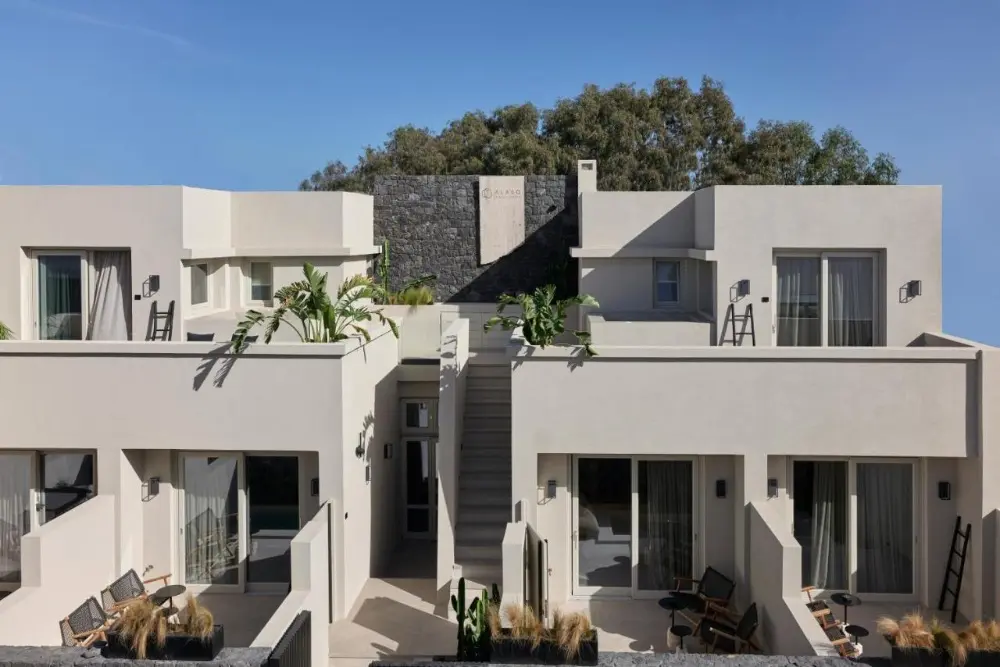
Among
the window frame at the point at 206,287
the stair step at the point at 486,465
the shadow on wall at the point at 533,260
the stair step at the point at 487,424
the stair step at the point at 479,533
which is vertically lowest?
the stair step at the point at 479,533

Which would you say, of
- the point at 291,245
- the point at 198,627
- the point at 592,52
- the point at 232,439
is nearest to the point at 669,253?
the point at 291,245

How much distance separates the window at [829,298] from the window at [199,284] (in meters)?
10.9

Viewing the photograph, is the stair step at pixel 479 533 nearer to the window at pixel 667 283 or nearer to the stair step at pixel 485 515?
the stair step at pixel 485 515

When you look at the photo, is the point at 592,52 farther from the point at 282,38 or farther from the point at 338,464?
the point at 338,464

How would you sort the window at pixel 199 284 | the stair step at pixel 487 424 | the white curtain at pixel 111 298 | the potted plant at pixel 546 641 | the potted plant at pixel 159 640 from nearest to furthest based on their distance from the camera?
the potted plant at pixel 546 641
the potted plant at pixel 159 640
the white curtain at pixel 111 298
the stair step at pixel 487 424
the window at pixel 199 284

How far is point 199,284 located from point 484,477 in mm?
6962

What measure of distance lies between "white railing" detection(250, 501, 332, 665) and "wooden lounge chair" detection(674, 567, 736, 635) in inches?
199

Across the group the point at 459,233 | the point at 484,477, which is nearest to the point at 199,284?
the point at 484,477

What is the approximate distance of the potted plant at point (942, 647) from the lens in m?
10.2

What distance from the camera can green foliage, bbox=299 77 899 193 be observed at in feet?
158

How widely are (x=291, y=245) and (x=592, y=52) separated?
32177 mm

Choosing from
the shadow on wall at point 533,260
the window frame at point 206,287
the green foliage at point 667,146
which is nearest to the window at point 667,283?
the shadow on wall at point 533,260

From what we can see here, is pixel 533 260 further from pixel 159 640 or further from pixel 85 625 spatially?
pixel 159 640

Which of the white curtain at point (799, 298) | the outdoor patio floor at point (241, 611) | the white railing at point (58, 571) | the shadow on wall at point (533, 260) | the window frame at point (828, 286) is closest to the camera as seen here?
the white railing at point (58, 571)
